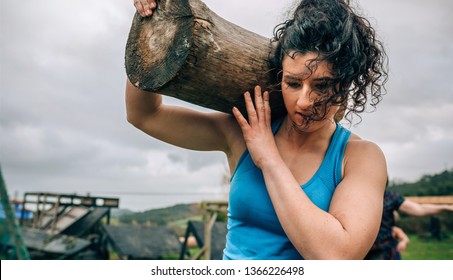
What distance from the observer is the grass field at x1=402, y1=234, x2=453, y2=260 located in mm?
9748

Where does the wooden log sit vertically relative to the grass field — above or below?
above

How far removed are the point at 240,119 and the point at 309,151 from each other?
10.9 inches

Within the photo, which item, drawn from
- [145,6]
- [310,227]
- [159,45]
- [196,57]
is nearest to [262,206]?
[310,227]

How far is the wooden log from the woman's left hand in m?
0.05

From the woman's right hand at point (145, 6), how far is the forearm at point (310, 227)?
0.78 metres

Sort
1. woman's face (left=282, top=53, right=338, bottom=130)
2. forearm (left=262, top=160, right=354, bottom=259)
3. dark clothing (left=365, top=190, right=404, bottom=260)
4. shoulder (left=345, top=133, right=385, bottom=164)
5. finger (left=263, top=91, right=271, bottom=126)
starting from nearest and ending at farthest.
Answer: forearm (left=262, top=160, right=354, bottom=259), woman's face (left=282, top=53, right=338, bottom=130), shoulder (left=345, top=133, right=385, bottom=164), finger (left=263, top=91, right=271, bottom=126), dark clothing (left=365, top=190, right=404, bottom=260)

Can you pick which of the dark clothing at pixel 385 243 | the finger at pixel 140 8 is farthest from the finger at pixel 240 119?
the dark clothing at pixel 385 243

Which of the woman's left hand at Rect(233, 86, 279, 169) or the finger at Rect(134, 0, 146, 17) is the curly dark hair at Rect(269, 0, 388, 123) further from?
the finger at Rect(134, 0, 146, 17)

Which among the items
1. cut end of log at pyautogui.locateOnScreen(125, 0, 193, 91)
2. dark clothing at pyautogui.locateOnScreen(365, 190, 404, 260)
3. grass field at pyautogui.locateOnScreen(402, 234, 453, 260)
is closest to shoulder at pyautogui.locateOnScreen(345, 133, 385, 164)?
cut end of log at pyautogui.locateOnScreen(125, 0, 193, 91)

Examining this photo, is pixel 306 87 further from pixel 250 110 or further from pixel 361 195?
pixel 361 195

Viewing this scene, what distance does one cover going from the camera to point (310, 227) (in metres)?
1.47

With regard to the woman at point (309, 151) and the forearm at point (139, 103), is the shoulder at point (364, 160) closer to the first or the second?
the woman at point (309, 151)
